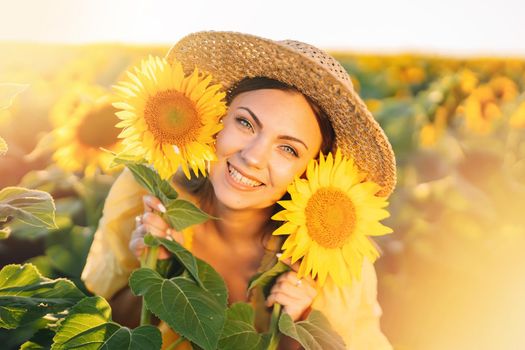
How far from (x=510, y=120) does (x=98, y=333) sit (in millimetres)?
2237

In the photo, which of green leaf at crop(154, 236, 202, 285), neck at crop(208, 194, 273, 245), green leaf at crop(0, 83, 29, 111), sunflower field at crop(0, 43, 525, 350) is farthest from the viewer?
sunflower field at crop(0, 43, 525, 350)

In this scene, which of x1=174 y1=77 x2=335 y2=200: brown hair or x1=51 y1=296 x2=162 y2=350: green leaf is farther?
x1=174 y1=77 x2=335 y2=200: brown hair

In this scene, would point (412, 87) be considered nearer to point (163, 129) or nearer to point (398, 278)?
point (398, 278)

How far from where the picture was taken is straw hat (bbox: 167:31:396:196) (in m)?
1.55

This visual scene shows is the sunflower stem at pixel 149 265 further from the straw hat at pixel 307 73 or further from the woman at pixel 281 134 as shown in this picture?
the straw hat at pixel 307 73

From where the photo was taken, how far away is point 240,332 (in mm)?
1489

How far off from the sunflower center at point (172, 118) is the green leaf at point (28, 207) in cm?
22

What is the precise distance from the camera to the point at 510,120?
3.18m

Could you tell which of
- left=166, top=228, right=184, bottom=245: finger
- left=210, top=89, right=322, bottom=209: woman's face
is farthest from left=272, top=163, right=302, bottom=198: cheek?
left=166, top=228, right=184, bottom=245: finger

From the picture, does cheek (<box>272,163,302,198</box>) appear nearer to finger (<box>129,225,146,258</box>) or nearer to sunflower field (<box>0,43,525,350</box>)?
finger (<box>129,225,146,258</box>)

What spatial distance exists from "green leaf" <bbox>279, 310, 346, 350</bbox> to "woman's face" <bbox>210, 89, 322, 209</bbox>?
266 mm

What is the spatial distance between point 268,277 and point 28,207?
50cm

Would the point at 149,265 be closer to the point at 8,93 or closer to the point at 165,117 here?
the point at 165,117

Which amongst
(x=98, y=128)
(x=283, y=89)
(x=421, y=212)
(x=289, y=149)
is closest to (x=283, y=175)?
(x=289, y=149)
